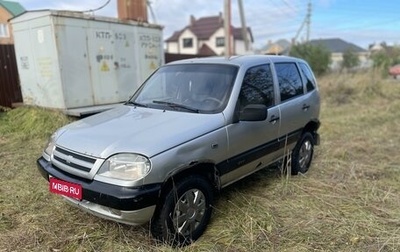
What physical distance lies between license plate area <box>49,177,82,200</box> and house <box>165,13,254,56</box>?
153 ft

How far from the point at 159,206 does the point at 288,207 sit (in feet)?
5.86

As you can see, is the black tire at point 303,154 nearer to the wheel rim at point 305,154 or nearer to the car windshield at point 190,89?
the wheel rim at point 305,154

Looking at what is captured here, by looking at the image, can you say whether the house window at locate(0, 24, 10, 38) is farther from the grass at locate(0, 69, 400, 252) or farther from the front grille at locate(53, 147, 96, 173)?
the front grille at locate(53, 147, 96, 173)

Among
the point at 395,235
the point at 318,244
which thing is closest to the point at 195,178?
the point at 318,244

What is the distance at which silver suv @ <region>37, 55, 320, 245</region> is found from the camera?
9.11 feet

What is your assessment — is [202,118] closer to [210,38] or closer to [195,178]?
[195,178]

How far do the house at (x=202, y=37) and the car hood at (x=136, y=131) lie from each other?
46.1m

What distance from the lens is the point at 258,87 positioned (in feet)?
13.3

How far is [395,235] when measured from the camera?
3367mm

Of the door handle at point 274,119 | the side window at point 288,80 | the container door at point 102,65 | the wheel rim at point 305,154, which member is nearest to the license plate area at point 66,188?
the door handle at point 274,119

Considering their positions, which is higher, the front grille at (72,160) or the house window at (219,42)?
the house window at (219,42)

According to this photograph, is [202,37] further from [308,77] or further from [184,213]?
[184,213]

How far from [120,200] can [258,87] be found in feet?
7.10

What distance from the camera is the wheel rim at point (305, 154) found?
5.11m
